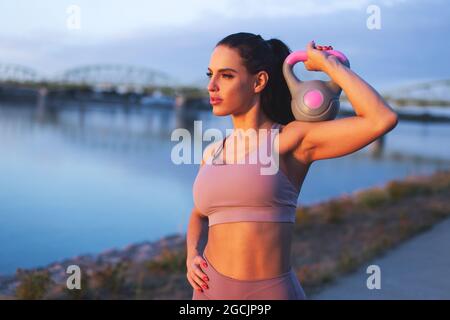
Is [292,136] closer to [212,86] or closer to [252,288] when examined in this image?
Result: [212,86]

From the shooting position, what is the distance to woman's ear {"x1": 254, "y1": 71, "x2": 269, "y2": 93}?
69.1 inches

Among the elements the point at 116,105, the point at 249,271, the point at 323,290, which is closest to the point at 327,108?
the point at 249,271

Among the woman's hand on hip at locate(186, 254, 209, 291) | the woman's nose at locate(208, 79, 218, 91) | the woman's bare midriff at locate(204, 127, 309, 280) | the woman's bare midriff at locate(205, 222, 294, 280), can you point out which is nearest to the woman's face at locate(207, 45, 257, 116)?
the woman's nose at locate(208, 79, 218, 91)

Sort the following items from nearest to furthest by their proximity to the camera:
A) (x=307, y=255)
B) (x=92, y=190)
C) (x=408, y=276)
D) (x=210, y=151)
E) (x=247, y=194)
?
(x=247, y=194)
(x=210, y=151)
(x=408, y=276)
(x=307, y=255)
(x=92, y=190)

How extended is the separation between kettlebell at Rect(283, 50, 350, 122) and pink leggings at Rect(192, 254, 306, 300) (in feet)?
1.64

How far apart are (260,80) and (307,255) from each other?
200 inches

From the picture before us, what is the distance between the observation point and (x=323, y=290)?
16.5ft

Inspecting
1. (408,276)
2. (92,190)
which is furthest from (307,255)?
(92,190)

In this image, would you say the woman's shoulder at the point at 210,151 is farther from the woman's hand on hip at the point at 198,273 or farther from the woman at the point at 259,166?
the woman's hand on hip at the point at 198,273

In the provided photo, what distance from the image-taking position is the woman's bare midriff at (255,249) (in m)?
1.65

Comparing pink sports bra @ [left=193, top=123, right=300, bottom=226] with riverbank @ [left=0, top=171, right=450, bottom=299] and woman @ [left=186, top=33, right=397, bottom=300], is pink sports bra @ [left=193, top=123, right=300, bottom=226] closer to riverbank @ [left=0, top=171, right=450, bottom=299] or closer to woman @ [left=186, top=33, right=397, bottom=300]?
woman @ [left=186, top=33, right=397, bottom=300]

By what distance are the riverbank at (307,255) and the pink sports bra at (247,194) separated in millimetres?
3370

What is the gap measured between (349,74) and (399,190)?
10312 mm

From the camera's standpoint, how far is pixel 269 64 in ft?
5.81
